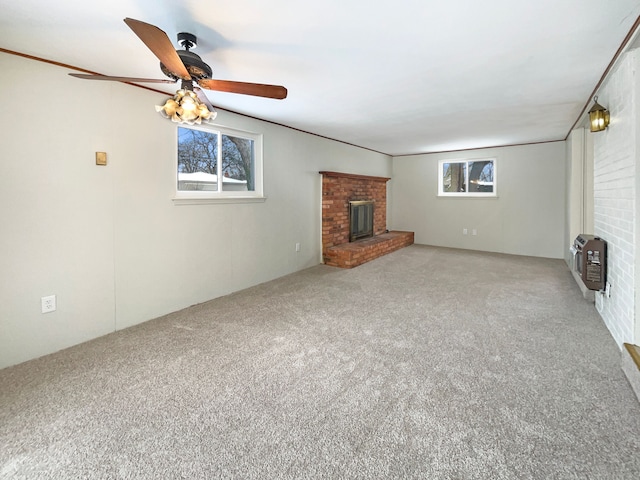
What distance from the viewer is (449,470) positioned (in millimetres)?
1344

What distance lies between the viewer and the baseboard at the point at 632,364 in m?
1.82

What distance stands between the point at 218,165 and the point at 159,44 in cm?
232

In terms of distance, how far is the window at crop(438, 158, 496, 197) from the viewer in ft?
21.3

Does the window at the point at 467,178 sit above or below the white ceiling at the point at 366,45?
below

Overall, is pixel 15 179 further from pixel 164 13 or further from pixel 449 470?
pixel 449 470

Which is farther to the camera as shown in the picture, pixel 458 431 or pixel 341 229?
pixel 341 229

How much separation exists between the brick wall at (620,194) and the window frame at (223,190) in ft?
11.8

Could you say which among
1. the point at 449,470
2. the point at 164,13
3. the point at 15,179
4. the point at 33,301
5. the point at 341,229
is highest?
the point at 164,13

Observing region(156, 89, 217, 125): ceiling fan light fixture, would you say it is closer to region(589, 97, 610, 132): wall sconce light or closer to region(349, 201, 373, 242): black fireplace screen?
region(589, 97, 610, 132): wall sconce light

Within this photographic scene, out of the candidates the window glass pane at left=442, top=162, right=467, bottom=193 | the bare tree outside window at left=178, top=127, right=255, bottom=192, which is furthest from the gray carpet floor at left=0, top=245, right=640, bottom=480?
the window glass pane at left=442, top=162, right=467, bottom=193

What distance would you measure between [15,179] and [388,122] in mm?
3973

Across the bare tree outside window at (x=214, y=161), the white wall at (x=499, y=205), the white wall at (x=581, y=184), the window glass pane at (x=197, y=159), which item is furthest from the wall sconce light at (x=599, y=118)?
the window glass pane at (x=197, y=159)

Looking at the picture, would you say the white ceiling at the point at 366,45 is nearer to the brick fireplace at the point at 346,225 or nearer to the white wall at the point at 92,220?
the white wall at the point at 92,220

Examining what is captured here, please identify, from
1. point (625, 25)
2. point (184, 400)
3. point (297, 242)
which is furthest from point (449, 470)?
point (297, 242)
